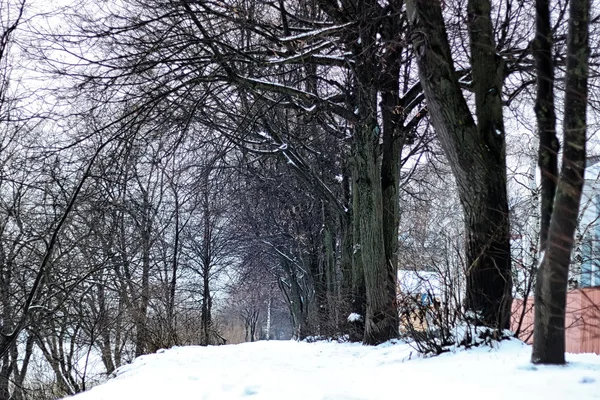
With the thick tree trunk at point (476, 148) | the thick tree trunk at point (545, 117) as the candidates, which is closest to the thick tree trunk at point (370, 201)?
the thick tree trunk at point (476, 148)

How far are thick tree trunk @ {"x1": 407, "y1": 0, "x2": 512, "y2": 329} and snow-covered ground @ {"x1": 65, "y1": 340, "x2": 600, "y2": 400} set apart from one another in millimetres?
595

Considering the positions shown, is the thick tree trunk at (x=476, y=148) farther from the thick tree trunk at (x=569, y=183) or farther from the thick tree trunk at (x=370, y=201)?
the thick tree trunk at (x=370, y=201)

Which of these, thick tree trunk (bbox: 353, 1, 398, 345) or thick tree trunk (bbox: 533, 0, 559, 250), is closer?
thick tree trunk (bbox: 533, 0, 559, 250)

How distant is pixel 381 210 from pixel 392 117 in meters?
1.78

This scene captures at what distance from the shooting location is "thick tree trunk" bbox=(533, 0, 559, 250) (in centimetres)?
354

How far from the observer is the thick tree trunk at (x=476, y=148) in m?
4.86

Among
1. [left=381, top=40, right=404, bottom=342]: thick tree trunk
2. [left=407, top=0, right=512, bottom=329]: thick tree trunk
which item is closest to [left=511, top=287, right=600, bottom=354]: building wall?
[left=407, top=0, right=512, bottom=329]: thick tree trunk

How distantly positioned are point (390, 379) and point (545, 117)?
2.30 m

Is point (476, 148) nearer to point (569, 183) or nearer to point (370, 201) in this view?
point (569, 183)

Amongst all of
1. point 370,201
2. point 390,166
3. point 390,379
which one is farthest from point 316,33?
point 390,379

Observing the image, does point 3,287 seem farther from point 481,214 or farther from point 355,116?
point 481,214

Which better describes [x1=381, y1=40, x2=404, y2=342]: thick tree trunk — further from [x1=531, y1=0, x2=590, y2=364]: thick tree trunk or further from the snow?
[x1=531, y1=0, x2=590, y2=364]: thick tree trunk

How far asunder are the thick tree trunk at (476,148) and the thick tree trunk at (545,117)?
1127 mm

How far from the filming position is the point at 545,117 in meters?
3.57
